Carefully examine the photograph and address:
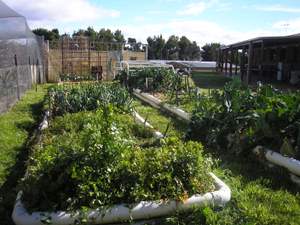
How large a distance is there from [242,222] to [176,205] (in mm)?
579

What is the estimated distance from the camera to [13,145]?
21.4 ft

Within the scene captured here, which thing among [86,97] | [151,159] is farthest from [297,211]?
A: [86,97]

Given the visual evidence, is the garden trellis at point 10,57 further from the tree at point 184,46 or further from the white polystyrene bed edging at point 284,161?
the tree at point 184,46

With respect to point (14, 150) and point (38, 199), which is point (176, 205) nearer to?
point (38, 199)

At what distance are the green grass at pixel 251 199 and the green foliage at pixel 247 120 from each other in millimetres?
331

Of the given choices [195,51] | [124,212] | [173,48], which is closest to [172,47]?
[173,48]

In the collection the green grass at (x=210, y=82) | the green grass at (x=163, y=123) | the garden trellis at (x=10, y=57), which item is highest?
the garden trellis at (x=10, y=57)

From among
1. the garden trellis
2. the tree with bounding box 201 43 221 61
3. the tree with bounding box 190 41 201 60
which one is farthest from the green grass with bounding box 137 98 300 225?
the tree with bounding box 190 41 201 60

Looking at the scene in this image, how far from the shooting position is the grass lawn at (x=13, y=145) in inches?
171

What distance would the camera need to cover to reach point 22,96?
40.7ft

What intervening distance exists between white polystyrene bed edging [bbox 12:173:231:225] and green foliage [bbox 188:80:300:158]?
6.02 feet

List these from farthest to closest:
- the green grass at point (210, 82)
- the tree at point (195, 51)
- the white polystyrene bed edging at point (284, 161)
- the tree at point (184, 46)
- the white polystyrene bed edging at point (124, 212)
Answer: the tree at point (195, 51) → the tree at point (184, 46) → the green grass at point (210, 82) → the white polystyrene bed edging at point (284, 161) → the white polystyrene bed edging at point (124, 212)

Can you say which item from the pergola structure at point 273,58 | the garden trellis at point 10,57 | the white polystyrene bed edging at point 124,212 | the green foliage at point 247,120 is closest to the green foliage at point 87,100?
the garden trellis at point 10,57

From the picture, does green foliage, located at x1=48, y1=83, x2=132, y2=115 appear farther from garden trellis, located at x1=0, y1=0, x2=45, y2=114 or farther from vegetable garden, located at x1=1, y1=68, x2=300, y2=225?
vegetable garden, located at x1=1, y1=68, x2=300, y2=225
